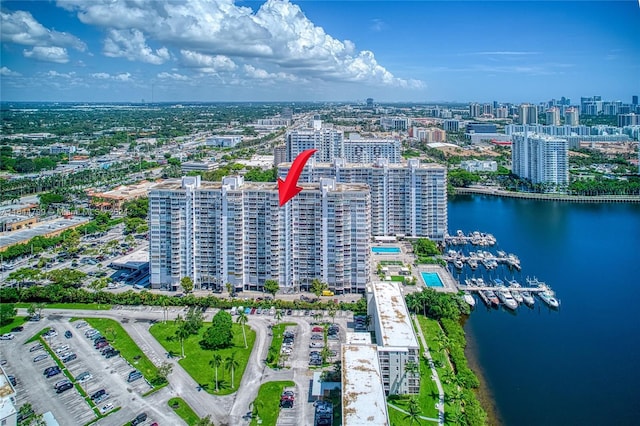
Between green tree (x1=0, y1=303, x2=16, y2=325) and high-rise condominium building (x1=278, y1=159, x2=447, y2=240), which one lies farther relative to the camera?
high-rise condominium building (x1=278, y1=159, x2=447, y2=240)

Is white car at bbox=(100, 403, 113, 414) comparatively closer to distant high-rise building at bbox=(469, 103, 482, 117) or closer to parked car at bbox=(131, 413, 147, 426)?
parked car at bbox=(131, 413, 147, 426)

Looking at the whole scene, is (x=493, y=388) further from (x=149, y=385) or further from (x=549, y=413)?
(x=149, y=385)

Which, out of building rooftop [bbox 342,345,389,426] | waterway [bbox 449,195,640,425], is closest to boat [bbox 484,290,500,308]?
waterway [bbox 449,195,640,425]

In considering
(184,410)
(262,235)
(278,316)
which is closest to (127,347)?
(184,410)

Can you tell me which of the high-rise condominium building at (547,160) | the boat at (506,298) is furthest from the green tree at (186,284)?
the high-rise condominium building at (547,160)

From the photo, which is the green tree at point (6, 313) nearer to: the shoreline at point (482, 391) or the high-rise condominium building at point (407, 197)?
the shoreline at point (482, 391)

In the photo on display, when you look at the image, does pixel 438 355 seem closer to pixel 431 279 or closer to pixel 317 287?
pixel 317 287
